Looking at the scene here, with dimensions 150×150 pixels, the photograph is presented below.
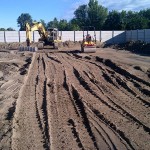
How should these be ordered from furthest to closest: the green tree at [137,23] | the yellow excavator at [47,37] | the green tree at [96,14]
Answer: the green tree at [96,14], the green tree at [137,23], the yellow excavator at [47,37]

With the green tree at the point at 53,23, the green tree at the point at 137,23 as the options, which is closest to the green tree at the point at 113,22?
the green tree at the point at 137,23

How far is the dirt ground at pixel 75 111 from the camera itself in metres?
7.70

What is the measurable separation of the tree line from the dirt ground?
5074 centimetres

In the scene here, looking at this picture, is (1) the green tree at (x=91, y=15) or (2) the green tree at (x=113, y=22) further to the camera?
(1) the green tree at (x=91, y=15)

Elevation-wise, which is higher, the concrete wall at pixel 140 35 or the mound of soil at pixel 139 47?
the concrete wall at pixel 140 35

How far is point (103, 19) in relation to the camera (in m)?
81.9

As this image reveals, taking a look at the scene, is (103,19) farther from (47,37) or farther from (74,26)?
(47,37)

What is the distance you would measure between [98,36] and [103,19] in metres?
29.7

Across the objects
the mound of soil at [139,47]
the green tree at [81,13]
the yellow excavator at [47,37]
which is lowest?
the mound of soil at [139,47]

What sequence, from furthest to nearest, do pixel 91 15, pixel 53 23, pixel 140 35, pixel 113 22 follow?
1. pixel 53 23
2. pixel 91 15
3. pixel 113 22
4. pixel 140 35

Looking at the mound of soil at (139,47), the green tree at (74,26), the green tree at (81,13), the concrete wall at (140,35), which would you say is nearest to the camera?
the mound of soil at (139,47)

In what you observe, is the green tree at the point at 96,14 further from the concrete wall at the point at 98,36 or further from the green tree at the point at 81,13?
the concrete wall at the point at 98,36

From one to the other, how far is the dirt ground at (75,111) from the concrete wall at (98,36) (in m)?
28.5

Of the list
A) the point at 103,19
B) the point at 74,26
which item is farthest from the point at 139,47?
the point at 103,19
